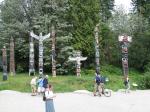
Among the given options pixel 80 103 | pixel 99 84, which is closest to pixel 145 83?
pixel 99 84

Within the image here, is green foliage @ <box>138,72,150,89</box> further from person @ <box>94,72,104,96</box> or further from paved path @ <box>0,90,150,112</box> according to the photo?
person @ <box>94,72,104,96</box>

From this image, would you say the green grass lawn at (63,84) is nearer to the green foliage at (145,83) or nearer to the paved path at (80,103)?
the green foliage at (145,83)

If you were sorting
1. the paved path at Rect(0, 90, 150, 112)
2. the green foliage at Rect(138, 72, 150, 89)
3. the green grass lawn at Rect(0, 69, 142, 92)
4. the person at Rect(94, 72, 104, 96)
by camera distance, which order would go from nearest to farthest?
the paved path at Rect(0, 90, 150, 112), the person at Rect(94, 72, 104, 96), the green grass lawn at Rect(0, 69, 142, 92), the green foliage at Rect(138, 72, 150, 89)

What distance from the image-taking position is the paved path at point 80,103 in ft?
75.8

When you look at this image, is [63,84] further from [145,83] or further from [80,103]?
[80,103]

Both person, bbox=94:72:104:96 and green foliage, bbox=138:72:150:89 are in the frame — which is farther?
green foliage, bbox=138:72:150:89

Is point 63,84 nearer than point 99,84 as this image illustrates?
No

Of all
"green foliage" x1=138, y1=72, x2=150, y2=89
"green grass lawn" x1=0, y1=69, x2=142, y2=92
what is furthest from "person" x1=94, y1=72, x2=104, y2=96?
"green foliage" x1=138, y1=72, x2=150, y2=89

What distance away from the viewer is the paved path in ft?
75.8

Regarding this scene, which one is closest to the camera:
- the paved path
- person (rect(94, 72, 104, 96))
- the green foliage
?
the paved path

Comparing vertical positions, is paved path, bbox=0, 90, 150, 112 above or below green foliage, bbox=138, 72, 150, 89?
below

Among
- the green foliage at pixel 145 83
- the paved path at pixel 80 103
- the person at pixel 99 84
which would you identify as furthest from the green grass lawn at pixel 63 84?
the person at pixel 99 84

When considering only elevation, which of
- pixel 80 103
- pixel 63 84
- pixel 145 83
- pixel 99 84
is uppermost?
pixel 99 84

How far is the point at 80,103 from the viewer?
25609 mm
